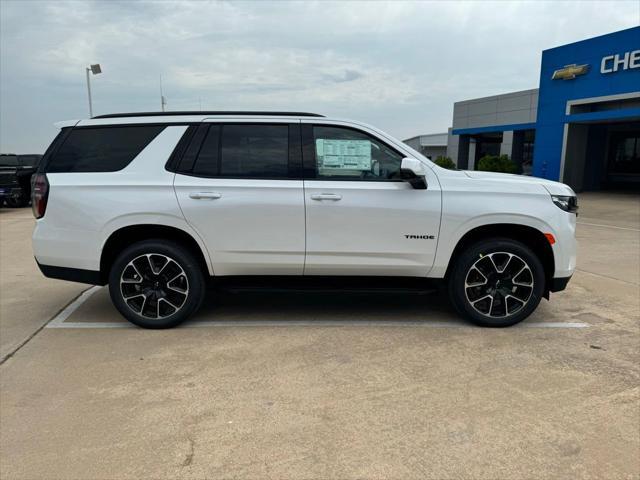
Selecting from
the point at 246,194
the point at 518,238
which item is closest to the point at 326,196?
the point at 246,194

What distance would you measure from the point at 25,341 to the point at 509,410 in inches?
153

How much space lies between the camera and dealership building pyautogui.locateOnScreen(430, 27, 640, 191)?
64.7 feet

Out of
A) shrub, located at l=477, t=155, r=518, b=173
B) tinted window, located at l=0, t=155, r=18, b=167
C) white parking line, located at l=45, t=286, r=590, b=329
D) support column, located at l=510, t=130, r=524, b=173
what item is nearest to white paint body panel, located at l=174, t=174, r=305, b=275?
white parking line, located at l=45, t=286, r=590, b=329

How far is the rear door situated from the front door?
5.6 inches

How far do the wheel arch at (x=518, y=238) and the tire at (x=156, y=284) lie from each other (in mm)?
2350

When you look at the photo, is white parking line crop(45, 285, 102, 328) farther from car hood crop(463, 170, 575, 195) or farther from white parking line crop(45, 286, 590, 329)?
car hood crop(463, 170, 575, 195)

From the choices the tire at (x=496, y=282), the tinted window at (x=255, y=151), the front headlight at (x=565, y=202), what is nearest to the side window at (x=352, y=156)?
the tinted window at (x=255, y=151)

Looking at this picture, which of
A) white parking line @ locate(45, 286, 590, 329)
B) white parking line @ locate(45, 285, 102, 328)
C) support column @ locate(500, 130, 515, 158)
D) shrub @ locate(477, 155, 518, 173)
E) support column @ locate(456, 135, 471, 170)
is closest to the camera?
white parking line @ locate(45, 286, 590, 329)

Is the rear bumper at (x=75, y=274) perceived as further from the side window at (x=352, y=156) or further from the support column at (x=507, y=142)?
the support column at (x=507, y=142)

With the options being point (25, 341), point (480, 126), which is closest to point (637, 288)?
point (25, 341)

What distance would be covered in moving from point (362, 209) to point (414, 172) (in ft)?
1.78

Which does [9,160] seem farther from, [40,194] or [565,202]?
[565,202]

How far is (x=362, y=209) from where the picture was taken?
14.3 ft

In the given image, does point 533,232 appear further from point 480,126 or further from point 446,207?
point 480,126
